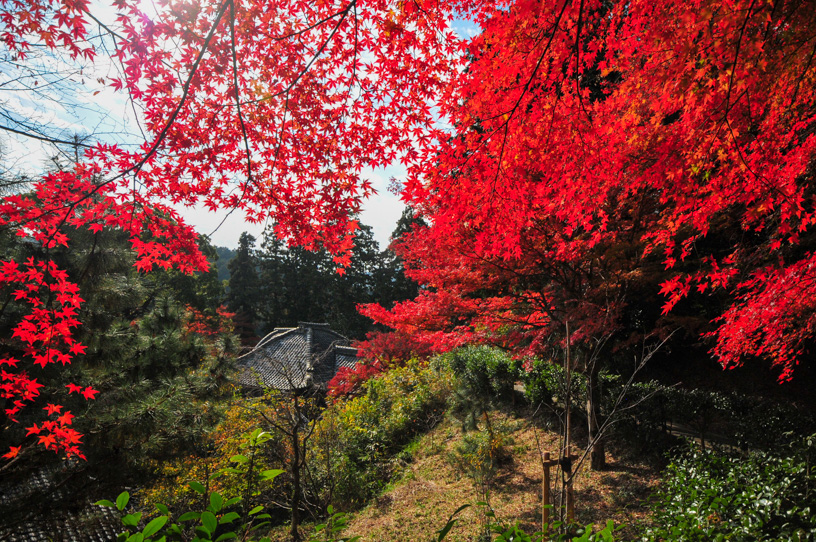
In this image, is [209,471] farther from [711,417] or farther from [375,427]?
[711,417]

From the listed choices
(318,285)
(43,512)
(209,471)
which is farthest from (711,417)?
(318,285)

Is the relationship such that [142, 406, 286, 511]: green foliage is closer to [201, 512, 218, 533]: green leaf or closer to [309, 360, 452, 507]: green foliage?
[309, 360, 452, 507]: green foliage

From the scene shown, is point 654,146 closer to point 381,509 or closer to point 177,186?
point 177,186

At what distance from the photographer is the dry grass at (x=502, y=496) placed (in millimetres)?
4883

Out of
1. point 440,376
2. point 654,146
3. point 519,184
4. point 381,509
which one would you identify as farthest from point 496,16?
point 440,376

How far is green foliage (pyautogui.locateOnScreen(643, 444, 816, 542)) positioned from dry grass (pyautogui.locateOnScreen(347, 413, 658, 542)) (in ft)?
3.32

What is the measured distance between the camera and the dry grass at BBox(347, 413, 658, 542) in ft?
16.0

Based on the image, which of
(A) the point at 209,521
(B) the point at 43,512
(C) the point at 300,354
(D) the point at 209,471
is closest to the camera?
(A) the point at 209,521

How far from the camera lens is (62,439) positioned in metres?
5.04

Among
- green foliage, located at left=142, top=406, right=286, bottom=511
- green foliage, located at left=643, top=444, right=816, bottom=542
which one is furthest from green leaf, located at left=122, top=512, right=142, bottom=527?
green foliage, located at left=142, top=406, right=286, bottom=511

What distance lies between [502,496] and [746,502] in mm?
3322

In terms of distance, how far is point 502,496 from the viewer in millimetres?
5699

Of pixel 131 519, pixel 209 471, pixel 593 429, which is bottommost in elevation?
pixel 209 471

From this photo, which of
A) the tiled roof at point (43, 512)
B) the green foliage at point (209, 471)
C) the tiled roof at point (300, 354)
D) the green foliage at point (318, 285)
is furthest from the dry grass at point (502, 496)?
the green foliage at point (318, 285)
